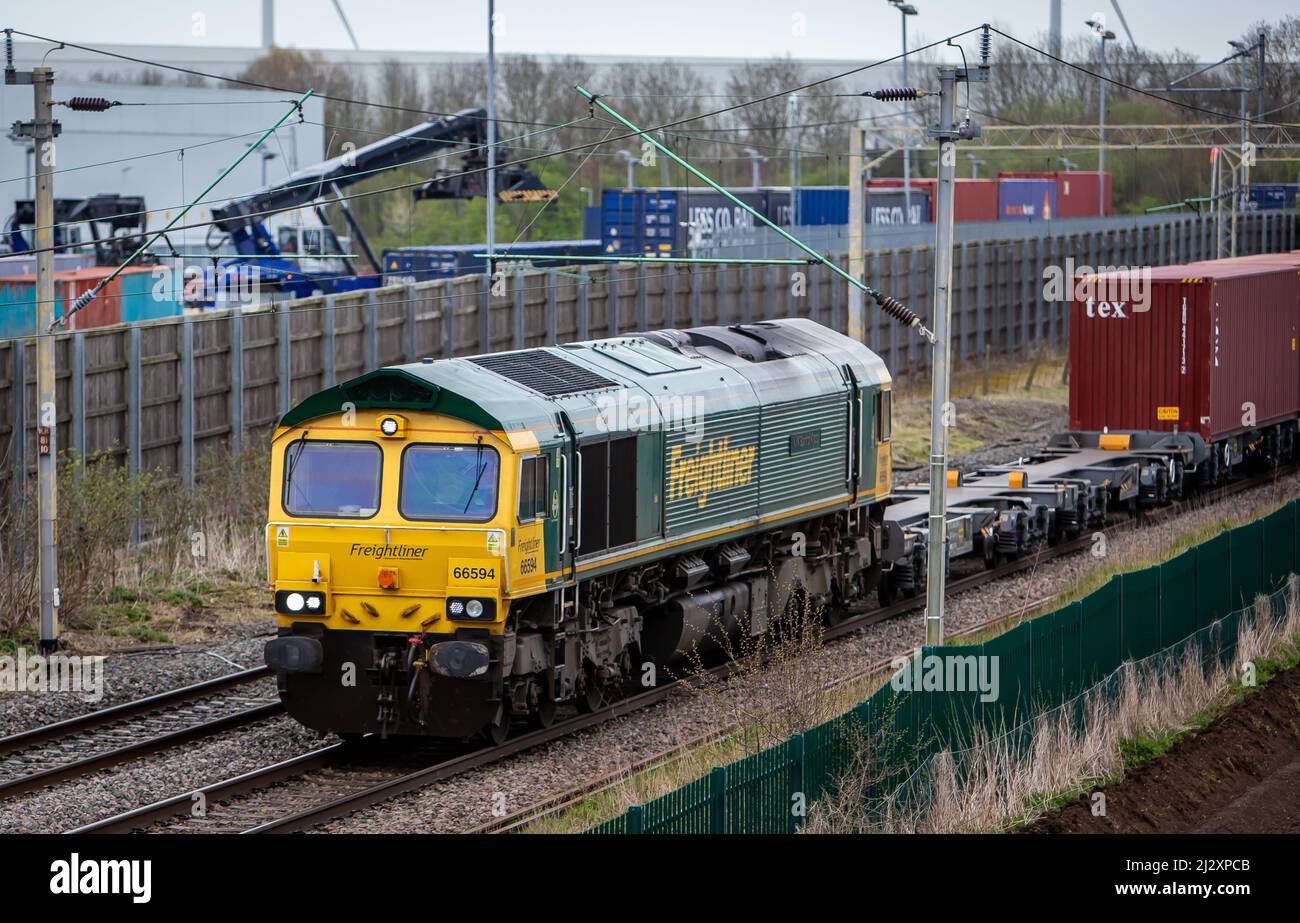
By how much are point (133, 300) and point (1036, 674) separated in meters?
28.1

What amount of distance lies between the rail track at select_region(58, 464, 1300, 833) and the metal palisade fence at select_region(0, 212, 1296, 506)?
8.61 m

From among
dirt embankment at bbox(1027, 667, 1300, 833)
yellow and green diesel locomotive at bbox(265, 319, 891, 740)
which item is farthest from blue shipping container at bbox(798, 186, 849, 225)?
dirt embankment at bbox(1027, 667, 1300, 833)

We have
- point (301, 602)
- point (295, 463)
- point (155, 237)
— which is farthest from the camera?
point (155, 237)

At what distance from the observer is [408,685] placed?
1470 cm

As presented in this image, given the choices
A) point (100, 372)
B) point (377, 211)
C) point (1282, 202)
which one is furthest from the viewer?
point (377, 211)

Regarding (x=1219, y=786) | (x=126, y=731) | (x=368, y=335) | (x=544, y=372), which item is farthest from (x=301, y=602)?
(x=368, y=335)

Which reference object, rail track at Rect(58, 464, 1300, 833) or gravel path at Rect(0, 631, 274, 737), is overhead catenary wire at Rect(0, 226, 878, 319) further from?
rail track at Rect(58, 464, 1300, 833)

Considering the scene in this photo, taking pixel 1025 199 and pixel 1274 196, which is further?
pixel 1025 199

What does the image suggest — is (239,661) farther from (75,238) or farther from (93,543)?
(75,238)

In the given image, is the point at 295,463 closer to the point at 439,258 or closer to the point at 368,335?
the point at 368,335

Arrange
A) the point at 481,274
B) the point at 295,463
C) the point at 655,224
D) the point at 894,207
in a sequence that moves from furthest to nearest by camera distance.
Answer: the point at 894,207
the point at 655,224
the point at 481,274
the point at 295,463

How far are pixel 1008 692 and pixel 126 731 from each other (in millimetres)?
8005

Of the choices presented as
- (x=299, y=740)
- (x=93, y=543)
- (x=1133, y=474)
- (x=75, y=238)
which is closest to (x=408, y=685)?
(x=299, y=740)

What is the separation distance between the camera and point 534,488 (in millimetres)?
14867
